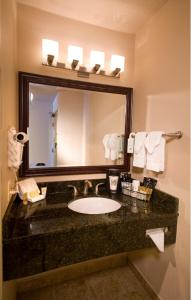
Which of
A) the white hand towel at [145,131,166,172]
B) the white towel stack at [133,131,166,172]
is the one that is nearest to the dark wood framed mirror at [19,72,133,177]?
the white towel stack at [133,131,166,172]

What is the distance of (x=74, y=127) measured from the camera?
1668 millimetres

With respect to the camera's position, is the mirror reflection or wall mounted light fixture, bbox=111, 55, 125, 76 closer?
the mirror reflection

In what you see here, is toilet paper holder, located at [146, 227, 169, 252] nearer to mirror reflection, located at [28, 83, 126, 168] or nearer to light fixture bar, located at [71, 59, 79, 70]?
mirror reflection, located at [28, 83, 126, 168]

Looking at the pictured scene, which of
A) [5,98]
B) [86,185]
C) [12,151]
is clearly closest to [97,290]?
[86,185]

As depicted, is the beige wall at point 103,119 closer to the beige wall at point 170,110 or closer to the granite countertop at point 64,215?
the beige wall at point 170,110

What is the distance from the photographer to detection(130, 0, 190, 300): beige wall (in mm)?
1231

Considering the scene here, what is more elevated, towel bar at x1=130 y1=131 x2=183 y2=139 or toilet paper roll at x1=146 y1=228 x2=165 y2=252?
towel bar at x1=130 y1=131 x2=183 y2=139

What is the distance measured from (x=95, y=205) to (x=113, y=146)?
612mm

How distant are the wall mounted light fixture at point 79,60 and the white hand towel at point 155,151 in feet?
2.44

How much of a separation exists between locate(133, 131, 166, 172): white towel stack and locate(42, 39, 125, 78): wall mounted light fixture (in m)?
0.70

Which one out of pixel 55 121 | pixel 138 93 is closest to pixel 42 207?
pixel 55 121

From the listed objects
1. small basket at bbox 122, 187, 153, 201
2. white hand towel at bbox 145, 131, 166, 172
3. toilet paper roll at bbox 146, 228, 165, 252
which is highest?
white hand towel at bbox 145, 131, 166, 172

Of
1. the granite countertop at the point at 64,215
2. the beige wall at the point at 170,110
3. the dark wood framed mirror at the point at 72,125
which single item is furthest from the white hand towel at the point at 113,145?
the granite countertop at the point at 64,215

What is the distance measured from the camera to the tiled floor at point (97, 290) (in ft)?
5.06
